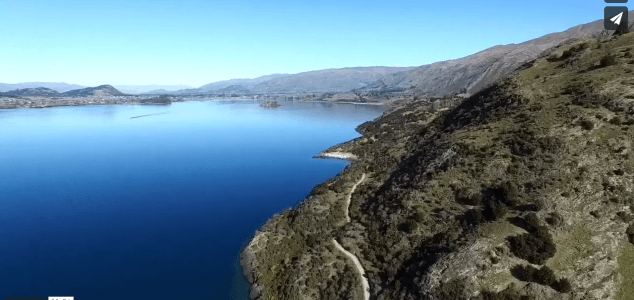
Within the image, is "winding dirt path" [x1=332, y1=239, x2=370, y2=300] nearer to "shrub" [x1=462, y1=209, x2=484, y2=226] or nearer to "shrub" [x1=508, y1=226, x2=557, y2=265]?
"shrub" [x1=462, y1=209, x2=484, y2=226]

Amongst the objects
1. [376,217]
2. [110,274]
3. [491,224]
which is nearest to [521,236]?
[491,224]

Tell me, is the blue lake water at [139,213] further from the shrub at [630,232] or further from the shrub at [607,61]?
the shrub at [607,61]

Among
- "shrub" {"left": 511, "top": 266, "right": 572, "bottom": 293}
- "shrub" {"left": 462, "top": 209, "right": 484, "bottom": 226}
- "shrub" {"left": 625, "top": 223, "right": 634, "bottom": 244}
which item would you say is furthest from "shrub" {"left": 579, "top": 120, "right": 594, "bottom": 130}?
"shrub" {"left": 511, "top": 266, "right": 572, "bottom": 293}

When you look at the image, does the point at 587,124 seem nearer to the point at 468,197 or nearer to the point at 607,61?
the point at 468,197

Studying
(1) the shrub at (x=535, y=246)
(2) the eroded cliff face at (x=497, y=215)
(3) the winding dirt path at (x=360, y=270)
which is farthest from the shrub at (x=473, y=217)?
(3) the winding dirt path at (x=360, y=270)

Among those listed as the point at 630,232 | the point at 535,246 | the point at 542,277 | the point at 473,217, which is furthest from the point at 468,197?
the point at 630,232
